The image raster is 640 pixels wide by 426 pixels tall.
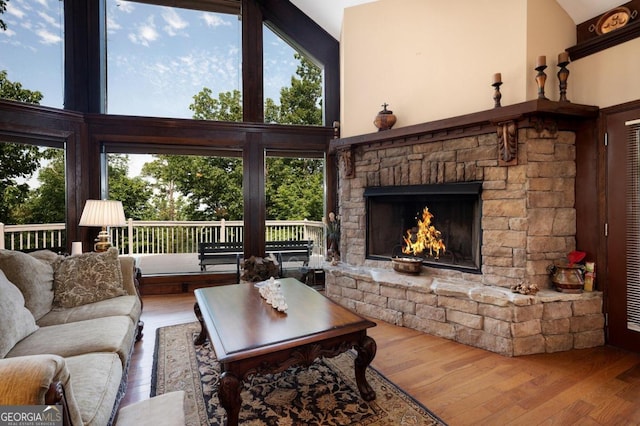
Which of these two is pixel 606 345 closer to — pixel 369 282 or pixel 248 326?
pixel 369 282

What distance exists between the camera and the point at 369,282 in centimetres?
368

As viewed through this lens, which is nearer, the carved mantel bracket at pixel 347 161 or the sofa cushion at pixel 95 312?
the sofa cushion at pixel 95 312

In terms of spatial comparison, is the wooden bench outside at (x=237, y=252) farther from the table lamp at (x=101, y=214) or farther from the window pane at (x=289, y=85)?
the window pane at (x=289, y=85)

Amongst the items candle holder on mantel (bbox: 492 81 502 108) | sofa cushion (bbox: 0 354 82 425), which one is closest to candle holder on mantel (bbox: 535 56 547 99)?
candle holder on mantel (bbox: 492 81 502 108)

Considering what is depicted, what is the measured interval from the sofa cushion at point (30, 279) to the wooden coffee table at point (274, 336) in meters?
1.11

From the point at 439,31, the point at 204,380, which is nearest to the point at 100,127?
the point at 204,380

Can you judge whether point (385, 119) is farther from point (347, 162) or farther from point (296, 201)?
point (296, 201)

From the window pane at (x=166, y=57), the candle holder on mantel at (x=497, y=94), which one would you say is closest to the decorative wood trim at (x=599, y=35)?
the candle holder on mantel at (x=497, y=94)

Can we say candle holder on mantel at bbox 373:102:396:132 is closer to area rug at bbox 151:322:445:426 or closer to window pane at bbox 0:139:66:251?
area rug at bbox 151:322:445:426

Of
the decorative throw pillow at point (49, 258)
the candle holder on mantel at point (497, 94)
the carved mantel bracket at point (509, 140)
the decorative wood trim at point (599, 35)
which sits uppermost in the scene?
the decorative wood trim at point (599, 35)

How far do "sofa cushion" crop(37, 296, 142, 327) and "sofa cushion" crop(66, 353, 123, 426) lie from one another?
714mm

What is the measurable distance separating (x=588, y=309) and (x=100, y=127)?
19.2ft

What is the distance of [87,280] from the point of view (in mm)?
2664

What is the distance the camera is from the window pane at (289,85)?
4.90 m
